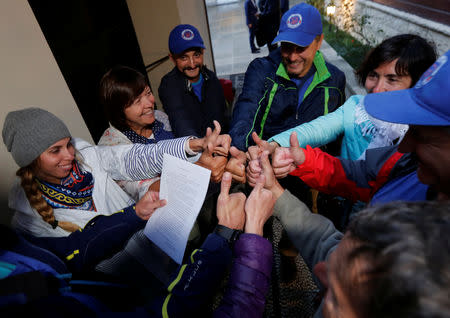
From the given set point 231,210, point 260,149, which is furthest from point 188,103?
point 231,210

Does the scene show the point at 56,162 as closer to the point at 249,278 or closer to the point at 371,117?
the point at 249,278

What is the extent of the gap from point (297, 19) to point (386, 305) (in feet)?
6.52

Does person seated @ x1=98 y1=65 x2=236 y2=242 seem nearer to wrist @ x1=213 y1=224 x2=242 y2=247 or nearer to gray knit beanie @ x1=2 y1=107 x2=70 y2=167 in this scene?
gray knit beanie @ x1=2 y1=107 x2=70 y2=167

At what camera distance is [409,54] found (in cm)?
145

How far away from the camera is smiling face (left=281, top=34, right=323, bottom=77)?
1.81 m

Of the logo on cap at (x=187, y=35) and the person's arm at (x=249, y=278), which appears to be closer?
the person's arm at (x=249, y=278)

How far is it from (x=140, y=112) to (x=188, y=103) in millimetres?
744

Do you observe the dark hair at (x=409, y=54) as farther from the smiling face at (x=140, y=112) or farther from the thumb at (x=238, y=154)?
the smiling face at (x=140, y=112)

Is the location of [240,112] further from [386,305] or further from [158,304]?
[386,305]

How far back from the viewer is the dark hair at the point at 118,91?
5.87 feet

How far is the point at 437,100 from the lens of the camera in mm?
734

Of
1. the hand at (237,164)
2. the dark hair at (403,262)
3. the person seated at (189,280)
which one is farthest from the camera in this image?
the hand at (237,164)

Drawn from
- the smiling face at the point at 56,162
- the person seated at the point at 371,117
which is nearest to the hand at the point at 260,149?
the person seated at the point at 371,117

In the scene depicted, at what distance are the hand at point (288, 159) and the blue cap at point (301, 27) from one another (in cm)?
84
